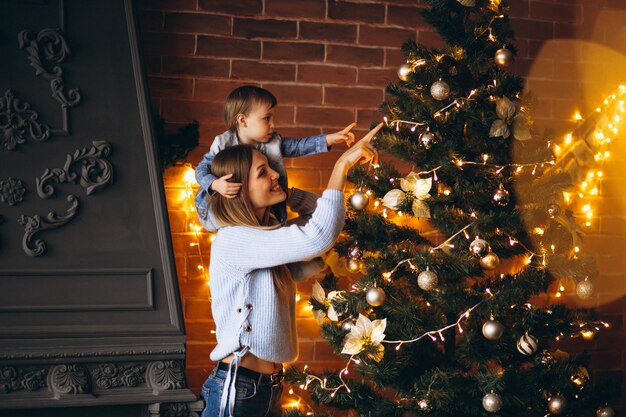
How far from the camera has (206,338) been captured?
10.6 feet

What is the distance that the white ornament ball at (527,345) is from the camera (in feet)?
7.53

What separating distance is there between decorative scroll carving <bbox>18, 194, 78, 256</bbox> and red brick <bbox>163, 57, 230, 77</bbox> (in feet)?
2.95

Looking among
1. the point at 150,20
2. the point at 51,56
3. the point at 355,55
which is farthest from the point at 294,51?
the point at 51,56

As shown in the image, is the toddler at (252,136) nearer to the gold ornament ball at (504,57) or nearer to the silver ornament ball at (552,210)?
the gold ornament ball at (504,57)

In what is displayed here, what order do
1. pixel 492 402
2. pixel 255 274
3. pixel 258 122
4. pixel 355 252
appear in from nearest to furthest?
pixel 492 402, pixel 255 274, pixel 355 252, pixel 258 122

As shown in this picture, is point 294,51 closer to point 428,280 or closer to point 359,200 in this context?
point 359,200

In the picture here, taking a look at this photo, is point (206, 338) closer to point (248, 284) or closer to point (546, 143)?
point (248, 284)

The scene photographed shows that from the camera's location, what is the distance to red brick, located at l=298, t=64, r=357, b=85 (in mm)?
3277

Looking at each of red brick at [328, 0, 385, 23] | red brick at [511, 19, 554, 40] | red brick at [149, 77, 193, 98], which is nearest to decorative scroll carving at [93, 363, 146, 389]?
red brick at [149, 77, 193, 98]

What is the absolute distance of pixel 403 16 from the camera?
3.38m

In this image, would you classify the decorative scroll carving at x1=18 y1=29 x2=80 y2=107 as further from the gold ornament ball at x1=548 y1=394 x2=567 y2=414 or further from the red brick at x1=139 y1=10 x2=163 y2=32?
the gold ornament ball at x1=548 y1=394 x2=567 y2=414

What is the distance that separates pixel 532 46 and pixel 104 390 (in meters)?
2.52

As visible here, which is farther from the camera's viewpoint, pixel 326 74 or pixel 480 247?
pixel 326 74

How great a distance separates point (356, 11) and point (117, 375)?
190 cm
